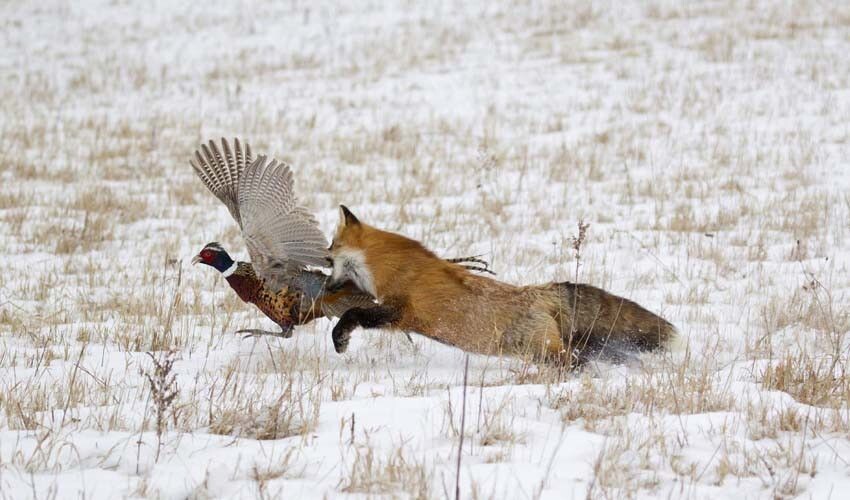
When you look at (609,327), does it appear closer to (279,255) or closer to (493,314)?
(493,314)

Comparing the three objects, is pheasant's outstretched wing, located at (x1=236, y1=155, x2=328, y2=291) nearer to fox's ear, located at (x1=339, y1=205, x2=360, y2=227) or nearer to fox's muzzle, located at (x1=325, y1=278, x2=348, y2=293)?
fox's muzzle, located at (x1=325, y1=278, x2=348, y2=293)

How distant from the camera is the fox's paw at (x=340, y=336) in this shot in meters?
5.45

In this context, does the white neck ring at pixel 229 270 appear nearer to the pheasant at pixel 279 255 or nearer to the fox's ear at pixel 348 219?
the pheasant at pixel 279 255

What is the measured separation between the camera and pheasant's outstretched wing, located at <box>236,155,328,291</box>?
6.28m

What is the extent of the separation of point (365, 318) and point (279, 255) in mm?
1202

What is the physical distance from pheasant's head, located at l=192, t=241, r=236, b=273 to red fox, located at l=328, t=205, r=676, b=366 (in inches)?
57.0

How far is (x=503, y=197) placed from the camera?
33.6 feet

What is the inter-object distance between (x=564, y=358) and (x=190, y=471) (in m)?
2.49

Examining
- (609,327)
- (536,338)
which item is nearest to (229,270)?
(536,338)

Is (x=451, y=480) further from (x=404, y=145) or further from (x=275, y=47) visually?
(x=275, y=47)

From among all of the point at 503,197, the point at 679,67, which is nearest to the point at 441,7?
the point at 679,67

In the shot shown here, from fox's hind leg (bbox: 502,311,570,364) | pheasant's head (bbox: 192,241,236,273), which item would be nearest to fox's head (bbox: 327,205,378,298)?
fox's hind leg (bbox: 502,311,570,364)

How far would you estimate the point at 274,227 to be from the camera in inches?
250

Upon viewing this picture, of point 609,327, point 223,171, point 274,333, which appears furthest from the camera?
point 223,171
